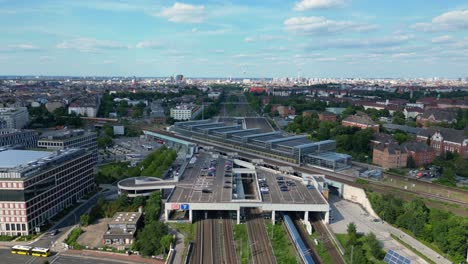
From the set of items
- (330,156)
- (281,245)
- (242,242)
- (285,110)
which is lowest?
(281,245)

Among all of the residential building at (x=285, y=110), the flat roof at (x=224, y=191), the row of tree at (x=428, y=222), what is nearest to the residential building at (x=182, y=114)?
the residential building at (x=285, y=110)

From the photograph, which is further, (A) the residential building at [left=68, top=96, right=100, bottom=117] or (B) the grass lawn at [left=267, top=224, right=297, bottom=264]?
(A) the residential building at [left=68, top=96, right=100, bottom=117]

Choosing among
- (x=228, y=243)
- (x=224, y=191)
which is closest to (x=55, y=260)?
(x=228, y=243)

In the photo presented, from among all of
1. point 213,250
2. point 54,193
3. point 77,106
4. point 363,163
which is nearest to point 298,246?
point 213,250

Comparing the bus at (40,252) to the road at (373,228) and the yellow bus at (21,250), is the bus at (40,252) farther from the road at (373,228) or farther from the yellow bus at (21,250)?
the road at (373,228)

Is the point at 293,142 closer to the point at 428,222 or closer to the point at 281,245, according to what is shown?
the point at 428,222

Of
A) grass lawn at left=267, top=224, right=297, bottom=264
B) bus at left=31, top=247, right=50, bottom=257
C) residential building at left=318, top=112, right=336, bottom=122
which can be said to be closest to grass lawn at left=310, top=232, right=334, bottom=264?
grass lawn at left=267, top=224, right=297, bottom=264

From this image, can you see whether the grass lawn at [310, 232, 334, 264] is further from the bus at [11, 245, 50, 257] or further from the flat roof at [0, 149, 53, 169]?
the flat roof at [0, 149, 53, 169]
